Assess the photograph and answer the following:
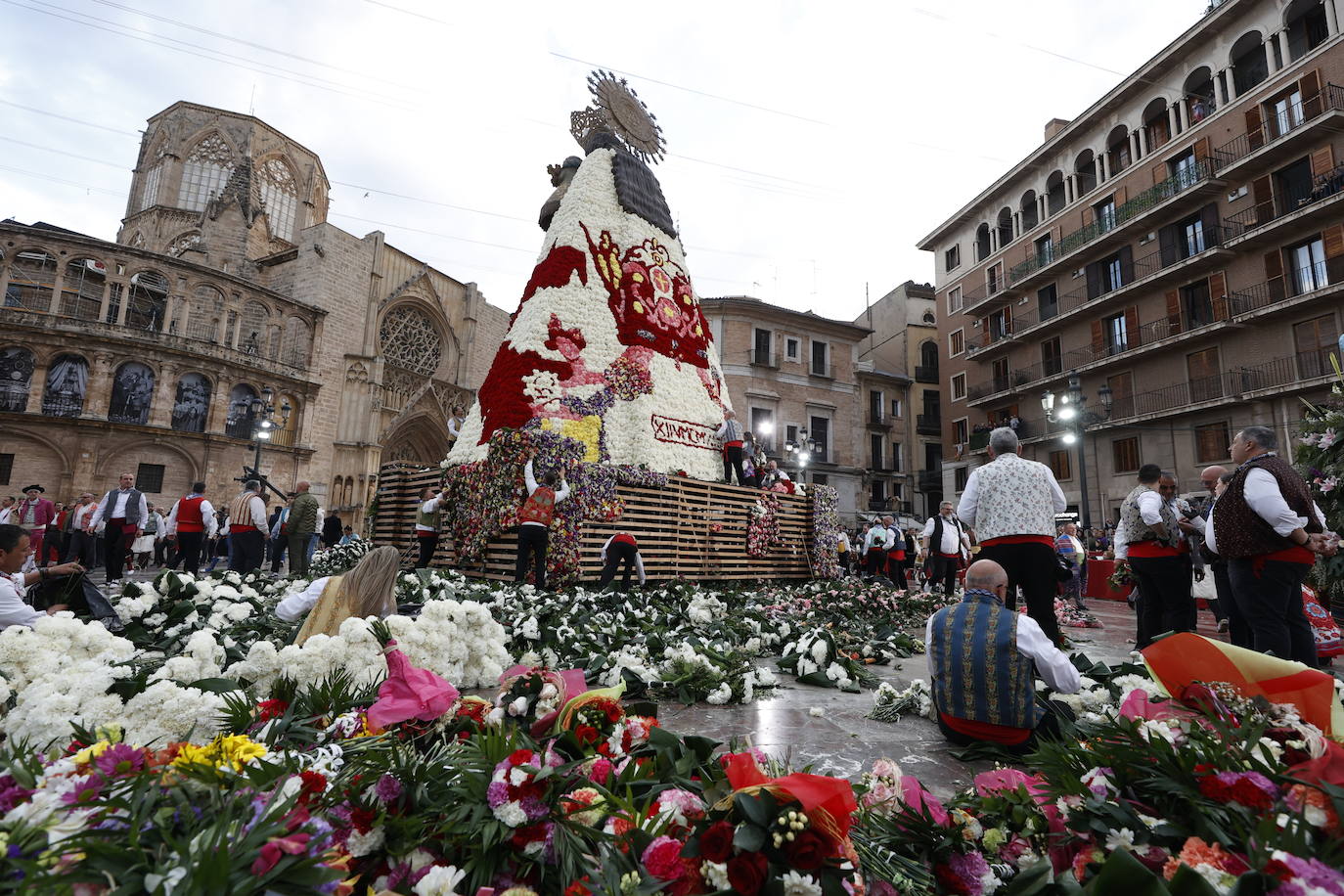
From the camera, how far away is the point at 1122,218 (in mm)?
25984

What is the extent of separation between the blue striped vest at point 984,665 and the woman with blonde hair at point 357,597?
3482 millimetres

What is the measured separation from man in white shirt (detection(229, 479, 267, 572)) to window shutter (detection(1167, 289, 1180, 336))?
30220mm

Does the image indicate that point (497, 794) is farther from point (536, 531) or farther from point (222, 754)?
point (536, 531)

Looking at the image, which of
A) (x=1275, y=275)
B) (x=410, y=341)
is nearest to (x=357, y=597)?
(x=1275, y=275)

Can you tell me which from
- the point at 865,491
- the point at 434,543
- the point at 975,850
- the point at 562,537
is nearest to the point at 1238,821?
the point at 975,850

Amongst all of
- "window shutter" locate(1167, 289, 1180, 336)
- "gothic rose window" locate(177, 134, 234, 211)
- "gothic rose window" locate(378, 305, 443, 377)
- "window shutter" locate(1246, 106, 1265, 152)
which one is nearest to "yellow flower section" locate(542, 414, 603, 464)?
"window shutter" locate(1167, 289, 1180, 336)

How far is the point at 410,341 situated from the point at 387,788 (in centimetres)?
3681

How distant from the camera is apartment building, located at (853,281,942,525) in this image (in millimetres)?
36875

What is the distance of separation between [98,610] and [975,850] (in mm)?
5987

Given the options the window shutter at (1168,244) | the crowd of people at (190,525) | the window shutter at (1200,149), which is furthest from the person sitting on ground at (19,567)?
the window shutter at (1200,149)

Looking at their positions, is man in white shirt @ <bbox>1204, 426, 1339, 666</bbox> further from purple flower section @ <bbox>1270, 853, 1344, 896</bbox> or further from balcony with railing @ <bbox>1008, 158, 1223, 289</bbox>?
balcony with railing @ <bbox>1008, 158, 1223, 289</bbox>

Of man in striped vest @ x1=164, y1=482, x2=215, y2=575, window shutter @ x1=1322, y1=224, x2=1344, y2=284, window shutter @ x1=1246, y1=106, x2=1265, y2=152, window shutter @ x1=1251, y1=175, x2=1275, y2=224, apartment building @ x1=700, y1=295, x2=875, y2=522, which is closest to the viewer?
man in striped vest @ x1=164, y1=482, x2=215, y2=575

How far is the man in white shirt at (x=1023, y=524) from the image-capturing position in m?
5.39

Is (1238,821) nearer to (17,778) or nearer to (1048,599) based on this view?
(17,778)
